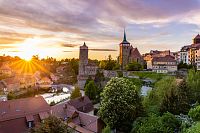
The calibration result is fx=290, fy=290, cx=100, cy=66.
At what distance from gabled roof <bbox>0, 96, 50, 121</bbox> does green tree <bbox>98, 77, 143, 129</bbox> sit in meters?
7.56

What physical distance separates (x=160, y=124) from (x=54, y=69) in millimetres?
104241

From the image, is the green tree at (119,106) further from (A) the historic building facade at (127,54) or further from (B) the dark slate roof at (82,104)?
(A) the historic building facade at (127,54)

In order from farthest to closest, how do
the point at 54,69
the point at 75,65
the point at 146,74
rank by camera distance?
the point at 54,69 → the point at 75,65 → the point at 146,74

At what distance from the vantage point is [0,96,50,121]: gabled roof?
96.9 feet

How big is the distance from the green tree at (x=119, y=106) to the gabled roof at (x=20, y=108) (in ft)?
24.8

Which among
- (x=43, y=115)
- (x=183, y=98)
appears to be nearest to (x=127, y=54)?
(x=183, y=98)

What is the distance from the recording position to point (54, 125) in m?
18.6

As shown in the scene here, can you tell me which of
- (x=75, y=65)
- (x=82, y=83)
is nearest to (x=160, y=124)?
(x=82, y=83)

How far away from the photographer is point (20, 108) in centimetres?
3123

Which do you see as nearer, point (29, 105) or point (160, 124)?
point (160, 124)

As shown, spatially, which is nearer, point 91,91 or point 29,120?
point 29,120

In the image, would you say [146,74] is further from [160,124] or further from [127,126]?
[160,124]

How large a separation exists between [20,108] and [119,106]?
1067cm

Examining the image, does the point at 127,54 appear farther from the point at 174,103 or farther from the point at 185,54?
the point at 174,103
